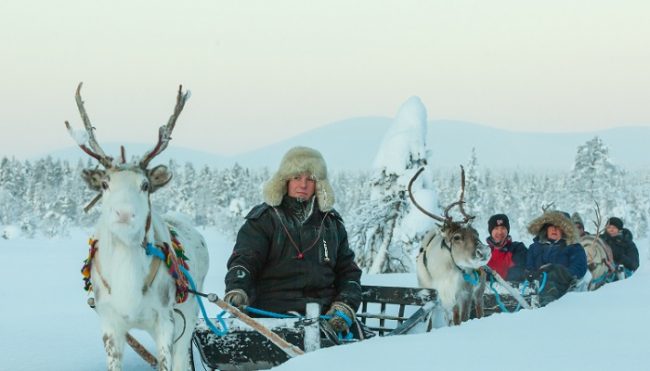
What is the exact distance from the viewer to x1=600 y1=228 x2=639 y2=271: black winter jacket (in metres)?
18.2

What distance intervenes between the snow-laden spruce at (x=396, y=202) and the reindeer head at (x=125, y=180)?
1651 cm

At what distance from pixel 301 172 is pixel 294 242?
2.11ft

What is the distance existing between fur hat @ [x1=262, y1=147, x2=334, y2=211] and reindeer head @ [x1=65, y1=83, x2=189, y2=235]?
135 cm

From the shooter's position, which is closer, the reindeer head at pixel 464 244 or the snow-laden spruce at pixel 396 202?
the reindeer head at pixel 464 244

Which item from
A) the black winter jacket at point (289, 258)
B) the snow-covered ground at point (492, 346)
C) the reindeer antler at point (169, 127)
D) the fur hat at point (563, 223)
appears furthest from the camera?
the fur hat at point (563, 223)

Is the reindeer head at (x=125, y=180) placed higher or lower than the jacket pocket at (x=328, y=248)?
higher

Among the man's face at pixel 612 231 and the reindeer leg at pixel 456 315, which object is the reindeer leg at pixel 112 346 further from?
the man's face at pixel 612 231

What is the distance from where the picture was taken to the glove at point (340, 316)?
19.9 ft

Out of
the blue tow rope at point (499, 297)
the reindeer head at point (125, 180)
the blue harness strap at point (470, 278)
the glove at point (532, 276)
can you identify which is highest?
the reindeer head at point (125, 180)

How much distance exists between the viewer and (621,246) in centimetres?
1847

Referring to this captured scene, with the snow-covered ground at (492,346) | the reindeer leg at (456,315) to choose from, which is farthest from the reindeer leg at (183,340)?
the reindeer leg at (456,315)

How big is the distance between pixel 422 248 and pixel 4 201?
78.9 metres

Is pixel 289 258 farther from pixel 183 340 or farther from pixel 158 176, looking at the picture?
pixel 158 176

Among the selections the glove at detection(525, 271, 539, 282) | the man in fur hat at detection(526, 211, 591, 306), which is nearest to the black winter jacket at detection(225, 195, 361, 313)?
the glove at detection(525, 271, 539, 282)
